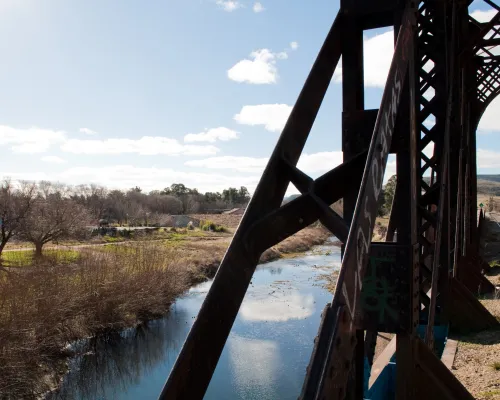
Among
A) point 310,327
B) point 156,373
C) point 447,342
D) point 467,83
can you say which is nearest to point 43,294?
point 156,373

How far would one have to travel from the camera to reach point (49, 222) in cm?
3106

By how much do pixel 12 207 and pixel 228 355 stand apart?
19.8 meters

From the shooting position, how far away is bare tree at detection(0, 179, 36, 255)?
2700cm

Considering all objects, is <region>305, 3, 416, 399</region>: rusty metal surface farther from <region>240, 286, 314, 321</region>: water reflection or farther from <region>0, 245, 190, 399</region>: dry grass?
<region>240, 286, 314, 321</region>: water reflection

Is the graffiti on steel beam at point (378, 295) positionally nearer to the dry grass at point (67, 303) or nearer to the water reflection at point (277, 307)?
the dry grass at point (67, 303)

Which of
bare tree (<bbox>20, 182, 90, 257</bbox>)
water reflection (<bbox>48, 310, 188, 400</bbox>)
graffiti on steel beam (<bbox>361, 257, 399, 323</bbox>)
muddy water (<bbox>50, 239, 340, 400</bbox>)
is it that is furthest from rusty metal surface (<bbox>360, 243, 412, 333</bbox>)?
bare tree (<bbox>20, 182, 90, 257</bbox>)

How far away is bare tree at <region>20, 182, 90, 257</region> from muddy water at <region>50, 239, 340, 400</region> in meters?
10.7

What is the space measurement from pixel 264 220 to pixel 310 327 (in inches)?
738

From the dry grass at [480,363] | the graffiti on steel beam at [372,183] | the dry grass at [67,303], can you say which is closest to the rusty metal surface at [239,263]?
the graffiti on steel beam at [372,183]

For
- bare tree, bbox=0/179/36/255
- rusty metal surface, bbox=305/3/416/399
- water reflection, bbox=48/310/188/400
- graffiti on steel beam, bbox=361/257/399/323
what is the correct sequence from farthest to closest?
bare tree, bbox=0/179/36/255 → water reflection, bbox=48/310/188/400 → graffiti on steel beam, bbox=361/257/399/323 → rusty metal surface, bbox=305/3/416/399

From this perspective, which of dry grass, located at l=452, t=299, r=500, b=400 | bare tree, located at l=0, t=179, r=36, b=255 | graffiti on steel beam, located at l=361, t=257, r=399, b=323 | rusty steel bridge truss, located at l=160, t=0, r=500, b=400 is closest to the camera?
rusty steel bridge truss, located at l=160, t=0, r=500, b=400

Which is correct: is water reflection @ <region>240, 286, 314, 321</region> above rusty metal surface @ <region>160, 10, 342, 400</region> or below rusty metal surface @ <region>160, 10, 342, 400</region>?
below

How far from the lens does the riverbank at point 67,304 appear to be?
13781 mm

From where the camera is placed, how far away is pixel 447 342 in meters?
7.49
